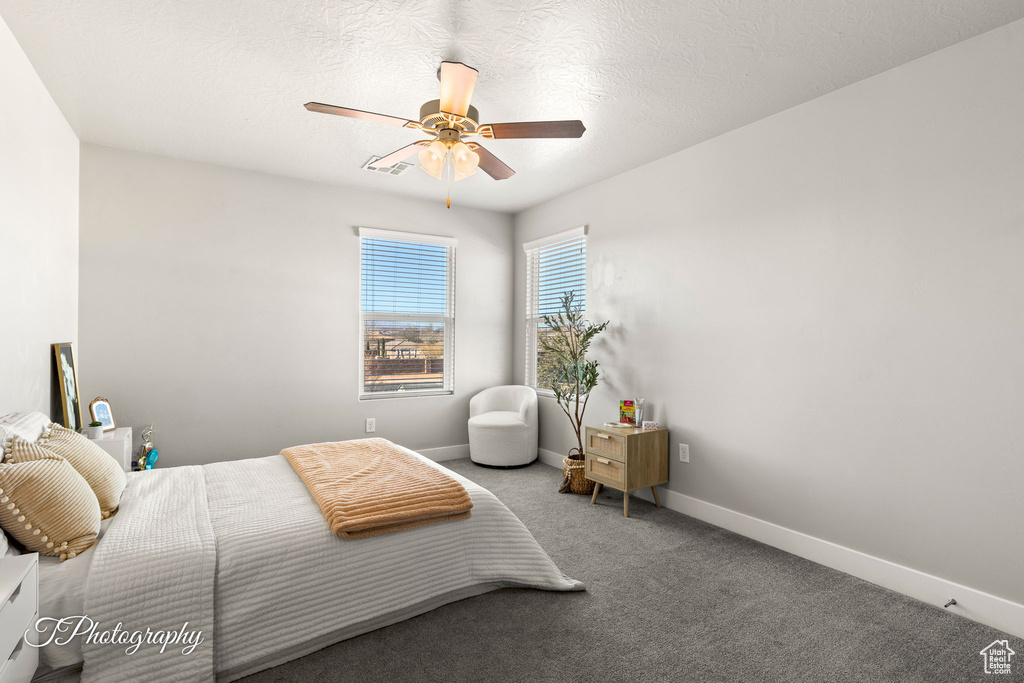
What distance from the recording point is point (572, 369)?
14.7ft

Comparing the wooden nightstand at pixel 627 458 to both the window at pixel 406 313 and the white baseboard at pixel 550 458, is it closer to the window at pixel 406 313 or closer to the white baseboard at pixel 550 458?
the white baseboard at pixel 550 458

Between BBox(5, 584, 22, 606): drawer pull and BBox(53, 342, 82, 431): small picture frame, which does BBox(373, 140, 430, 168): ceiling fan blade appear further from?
BBox(53, 342, 82, 431): small picture frame

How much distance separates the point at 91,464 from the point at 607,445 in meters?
2.89

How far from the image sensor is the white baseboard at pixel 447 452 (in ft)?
16.6

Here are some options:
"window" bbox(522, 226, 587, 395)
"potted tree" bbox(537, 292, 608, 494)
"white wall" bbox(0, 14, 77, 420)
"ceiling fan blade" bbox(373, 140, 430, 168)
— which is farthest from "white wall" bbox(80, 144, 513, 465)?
"ceiling fan blade" bbox(373, 140, 430, 168)

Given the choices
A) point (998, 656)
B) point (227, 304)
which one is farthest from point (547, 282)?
point (998, 656)

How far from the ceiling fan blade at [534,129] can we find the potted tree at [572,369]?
2127 mm

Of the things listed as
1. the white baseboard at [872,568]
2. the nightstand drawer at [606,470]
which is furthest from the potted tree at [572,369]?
the white baseboard at [872,568]

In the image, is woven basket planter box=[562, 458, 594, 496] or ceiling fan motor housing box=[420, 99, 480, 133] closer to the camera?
ceiling fan motor housing box=[420, 99, 480, 133]

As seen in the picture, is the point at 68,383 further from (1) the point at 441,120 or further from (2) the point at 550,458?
(2) the point at 550,458

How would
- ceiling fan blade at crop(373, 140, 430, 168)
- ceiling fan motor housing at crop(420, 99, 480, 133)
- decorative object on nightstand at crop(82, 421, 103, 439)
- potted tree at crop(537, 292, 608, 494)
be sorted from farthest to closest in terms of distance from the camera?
potted tree at crop(537, 292, 608, 494)
decorative object on nightstand at crop(82, 421, 103, 439)
ceiling fan blade at crop(373, 140, 430, 168)
ceiling fan motor housing at crop(420, 99, 480, 133)

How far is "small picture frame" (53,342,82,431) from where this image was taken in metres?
3.05

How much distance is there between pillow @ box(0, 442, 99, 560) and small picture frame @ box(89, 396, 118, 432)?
1.96 meters

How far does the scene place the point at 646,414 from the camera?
3963mm
